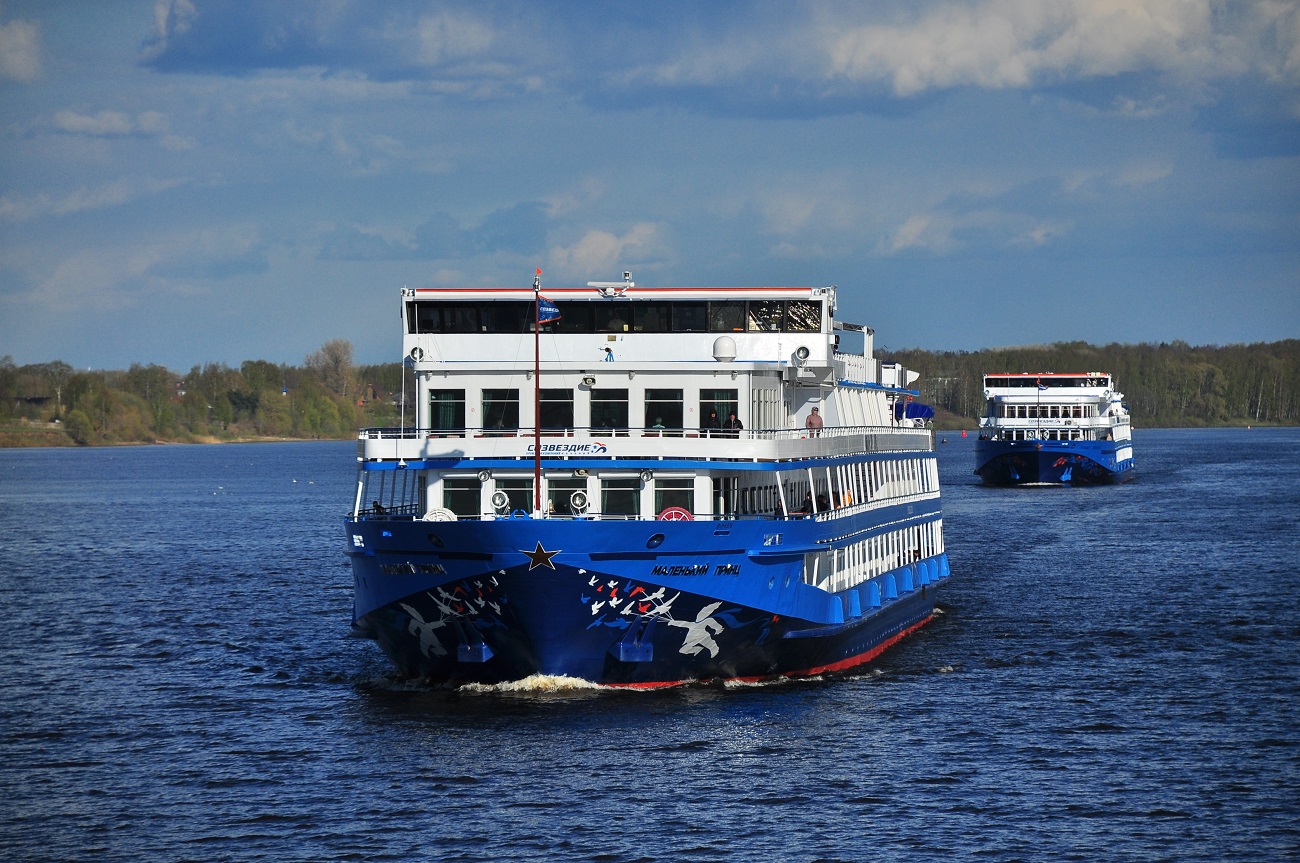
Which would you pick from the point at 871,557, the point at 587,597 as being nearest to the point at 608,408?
the point at 587,597

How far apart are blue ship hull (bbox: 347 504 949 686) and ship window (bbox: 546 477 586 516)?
3553mm

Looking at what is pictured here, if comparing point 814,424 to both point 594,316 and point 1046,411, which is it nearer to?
point 594,316

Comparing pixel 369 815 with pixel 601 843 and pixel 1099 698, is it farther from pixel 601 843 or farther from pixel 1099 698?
pixel 1099 698

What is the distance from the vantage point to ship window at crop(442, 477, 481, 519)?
4216 cm

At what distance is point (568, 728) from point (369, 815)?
22.0 ft

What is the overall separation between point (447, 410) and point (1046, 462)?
367 ft

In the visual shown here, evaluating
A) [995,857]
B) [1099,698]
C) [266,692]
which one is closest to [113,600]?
[266,692]

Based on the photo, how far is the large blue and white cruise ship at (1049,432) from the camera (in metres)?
147

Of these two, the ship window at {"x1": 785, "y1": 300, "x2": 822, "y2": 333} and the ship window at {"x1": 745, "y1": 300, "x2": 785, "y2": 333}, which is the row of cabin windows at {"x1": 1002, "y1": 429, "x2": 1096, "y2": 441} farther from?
the ship window at {"x1": 745, "y1": 300, "x2": 785, "y2": 333}

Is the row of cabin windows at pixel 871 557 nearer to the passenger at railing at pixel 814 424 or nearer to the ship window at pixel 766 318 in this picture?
the passenger at railing at pixel 814 424

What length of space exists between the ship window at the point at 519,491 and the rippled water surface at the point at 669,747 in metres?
4.66

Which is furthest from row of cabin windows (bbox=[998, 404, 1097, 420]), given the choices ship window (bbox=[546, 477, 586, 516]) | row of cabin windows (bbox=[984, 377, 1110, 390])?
ship window (bbox=[546, 477, 586, 516])

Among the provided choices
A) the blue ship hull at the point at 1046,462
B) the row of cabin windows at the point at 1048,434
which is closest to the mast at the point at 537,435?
the blue ship hull at the point at 1046,462

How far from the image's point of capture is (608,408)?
1705 inches
